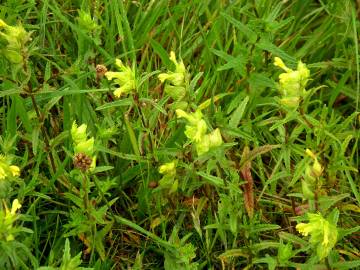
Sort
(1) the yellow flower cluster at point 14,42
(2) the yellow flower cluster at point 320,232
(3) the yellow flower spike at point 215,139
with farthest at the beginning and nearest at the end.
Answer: (1) the yellow flower cluster at point 14,42 < (3) the yellow flower spike at point 215,139 < (2) the yellow flower cluster at point 320,232

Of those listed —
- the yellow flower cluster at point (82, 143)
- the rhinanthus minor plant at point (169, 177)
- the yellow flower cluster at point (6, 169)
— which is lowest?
the rhinanthus minor plant at point (169, 177)

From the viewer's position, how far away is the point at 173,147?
7.64 feet

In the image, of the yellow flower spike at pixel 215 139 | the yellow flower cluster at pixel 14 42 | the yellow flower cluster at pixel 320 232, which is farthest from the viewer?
the yellow flower cluster at pixel 14 42

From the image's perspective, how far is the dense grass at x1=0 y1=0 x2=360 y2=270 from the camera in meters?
2.01

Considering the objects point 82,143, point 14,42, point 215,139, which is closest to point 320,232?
point 215,139

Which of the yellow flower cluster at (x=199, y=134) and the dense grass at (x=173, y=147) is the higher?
the yellow flower cluster at (x=199, y=134)

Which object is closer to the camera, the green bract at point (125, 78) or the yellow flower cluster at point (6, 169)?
the yellow flower cluster at point (6, 169)

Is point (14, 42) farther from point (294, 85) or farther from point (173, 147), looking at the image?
point (294, 85)

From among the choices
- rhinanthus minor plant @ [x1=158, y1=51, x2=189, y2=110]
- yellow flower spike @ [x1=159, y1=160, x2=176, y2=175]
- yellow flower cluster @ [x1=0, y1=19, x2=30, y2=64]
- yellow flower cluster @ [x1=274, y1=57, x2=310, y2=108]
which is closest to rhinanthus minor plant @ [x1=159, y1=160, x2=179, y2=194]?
yellow flower spike @ [x1=159, y1=160, x2=176, y2=175]

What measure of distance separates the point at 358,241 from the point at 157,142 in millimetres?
761

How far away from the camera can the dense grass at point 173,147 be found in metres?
2.01

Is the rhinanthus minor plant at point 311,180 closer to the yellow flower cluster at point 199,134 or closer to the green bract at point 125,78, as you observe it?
the yellow flower cluster at point 199,134

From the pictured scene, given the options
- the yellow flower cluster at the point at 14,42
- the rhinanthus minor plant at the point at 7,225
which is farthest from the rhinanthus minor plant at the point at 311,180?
the yellow flower cluster at the point at 14,42


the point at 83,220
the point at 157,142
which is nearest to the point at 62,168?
the point at 83,220
